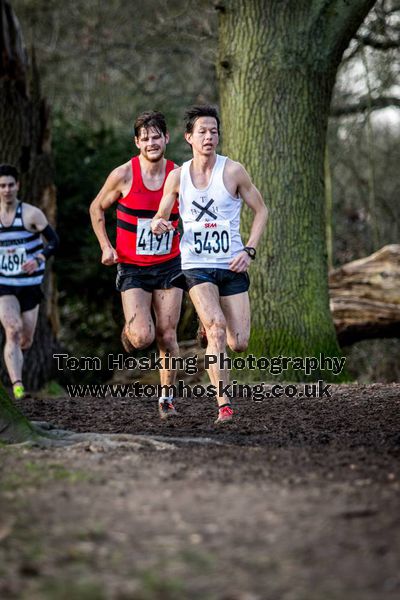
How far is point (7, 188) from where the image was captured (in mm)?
10523

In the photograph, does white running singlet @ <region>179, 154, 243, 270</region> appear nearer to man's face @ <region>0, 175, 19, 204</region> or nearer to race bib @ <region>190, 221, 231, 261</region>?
race bib @ <region>190, 221, 231, 261</region>

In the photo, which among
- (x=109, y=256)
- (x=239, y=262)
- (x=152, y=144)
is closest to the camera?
(x=239, y=262)

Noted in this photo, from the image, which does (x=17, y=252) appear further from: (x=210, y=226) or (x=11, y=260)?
(x=210, y=226)

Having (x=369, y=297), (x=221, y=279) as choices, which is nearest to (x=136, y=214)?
(x=221, y=279)

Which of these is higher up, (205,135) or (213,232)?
(205,135)

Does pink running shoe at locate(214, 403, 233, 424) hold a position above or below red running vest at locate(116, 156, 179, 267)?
below

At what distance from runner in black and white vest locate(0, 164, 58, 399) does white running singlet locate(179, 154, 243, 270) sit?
3.31 meters

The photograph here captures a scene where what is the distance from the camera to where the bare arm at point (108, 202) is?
26.8 ft

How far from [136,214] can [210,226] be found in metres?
0.87

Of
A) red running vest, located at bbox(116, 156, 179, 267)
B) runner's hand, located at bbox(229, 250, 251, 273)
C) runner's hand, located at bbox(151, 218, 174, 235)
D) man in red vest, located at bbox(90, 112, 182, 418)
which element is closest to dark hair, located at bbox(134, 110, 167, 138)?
man in red vest, located at bbox(90, 112, 182, 418)

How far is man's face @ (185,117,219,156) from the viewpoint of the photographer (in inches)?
303

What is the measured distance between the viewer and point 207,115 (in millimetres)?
7730

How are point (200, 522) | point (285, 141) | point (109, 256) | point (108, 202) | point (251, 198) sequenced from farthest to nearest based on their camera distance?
1. point (285, 141)
2. point (108, 202)
3. point (109, 256)
4. point (251, 198)
5. point (200, 522)

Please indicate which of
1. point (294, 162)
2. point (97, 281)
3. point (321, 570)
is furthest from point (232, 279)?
point (97, 281)
